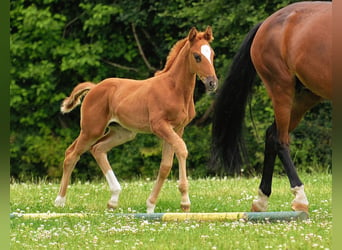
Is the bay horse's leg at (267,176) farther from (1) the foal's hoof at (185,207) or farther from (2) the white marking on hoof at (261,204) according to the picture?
(1) the foal's hoof at (185,207)

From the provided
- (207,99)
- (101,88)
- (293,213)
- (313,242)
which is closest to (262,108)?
(207,99)

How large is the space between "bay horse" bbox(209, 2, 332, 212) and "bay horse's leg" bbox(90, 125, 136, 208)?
122cm

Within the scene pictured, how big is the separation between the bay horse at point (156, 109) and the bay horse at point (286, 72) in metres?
0.61

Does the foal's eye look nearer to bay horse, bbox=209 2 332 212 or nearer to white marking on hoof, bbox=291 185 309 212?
bay horse, bbox=209 2 332 212

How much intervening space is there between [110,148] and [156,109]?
3.54 ft

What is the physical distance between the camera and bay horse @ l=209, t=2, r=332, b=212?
643 cm

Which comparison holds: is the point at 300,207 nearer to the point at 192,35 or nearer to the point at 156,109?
the point at 156,109

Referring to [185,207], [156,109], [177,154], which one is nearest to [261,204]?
[185,207]

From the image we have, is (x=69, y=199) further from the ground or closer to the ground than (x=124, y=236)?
closer to the ground

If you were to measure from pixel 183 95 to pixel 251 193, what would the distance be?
7.82ft

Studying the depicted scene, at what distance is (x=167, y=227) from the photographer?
582 centimetres

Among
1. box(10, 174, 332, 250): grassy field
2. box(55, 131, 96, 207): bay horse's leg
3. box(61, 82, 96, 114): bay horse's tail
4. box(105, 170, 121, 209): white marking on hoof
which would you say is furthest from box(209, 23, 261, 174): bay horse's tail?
box(61, 82, 96, 114): bay horse's tail

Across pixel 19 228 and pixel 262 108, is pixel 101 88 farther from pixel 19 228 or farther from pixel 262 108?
pixel 262 108

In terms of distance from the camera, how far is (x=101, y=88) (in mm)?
7871
